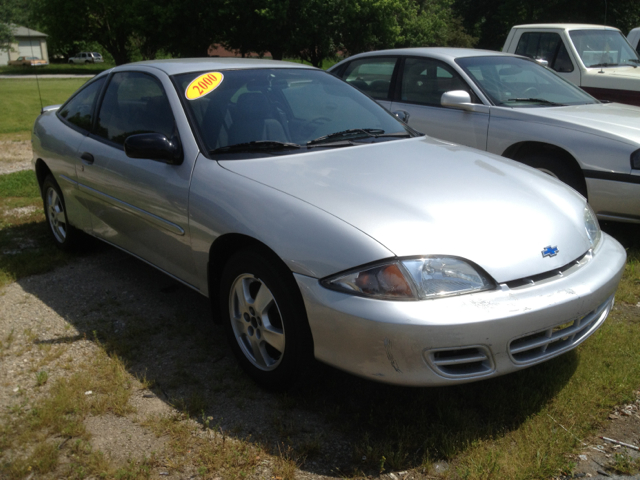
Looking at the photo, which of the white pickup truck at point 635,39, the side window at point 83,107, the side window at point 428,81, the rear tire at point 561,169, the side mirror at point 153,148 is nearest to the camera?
the side mirror at point 153,148

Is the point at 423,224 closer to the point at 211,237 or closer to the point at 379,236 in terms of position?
the point at 379,236

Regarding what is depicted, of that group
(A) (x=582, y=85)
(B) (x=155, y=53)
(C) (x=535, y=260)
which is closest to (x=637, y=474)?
(C) (x=535, y=260)

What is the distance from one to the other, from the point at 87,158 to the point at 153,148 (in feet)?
3.76

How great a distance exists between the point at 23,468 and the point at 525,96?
5.23 m

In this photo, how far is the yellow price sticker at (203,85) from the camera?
368cm

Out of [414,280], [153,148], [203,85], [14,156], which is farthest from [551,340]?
[14,156]

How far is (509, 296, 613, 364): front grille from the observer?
260 centimetres

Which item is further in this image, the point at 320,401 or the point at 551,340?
the point at 320,401

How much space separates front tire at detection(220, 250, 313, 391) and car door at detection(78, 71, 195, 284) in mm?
412

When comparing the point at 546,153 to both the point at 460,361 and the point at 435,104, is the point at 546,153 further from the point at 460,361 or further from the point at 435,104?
the point at 460,361

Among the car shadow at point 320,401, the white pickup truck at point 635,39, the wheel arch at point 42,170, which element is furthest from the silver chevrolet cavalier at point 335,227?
the white pickup truck at point 635,39

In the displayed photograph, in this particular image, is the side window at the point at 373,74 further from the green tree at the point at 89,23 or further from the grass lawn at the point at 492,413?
the green tree at the point at 89,23

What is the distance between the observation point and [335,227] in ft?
8.64

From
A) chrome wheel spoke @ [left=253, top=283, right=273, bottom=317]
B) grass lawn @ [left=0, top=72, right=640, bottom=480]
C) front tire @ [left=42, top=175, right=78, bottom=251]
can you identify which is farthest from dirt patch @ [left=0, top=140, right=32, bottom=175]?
chrome wheel spoke @ [left=253, top=283, right=273, bottom=317]
